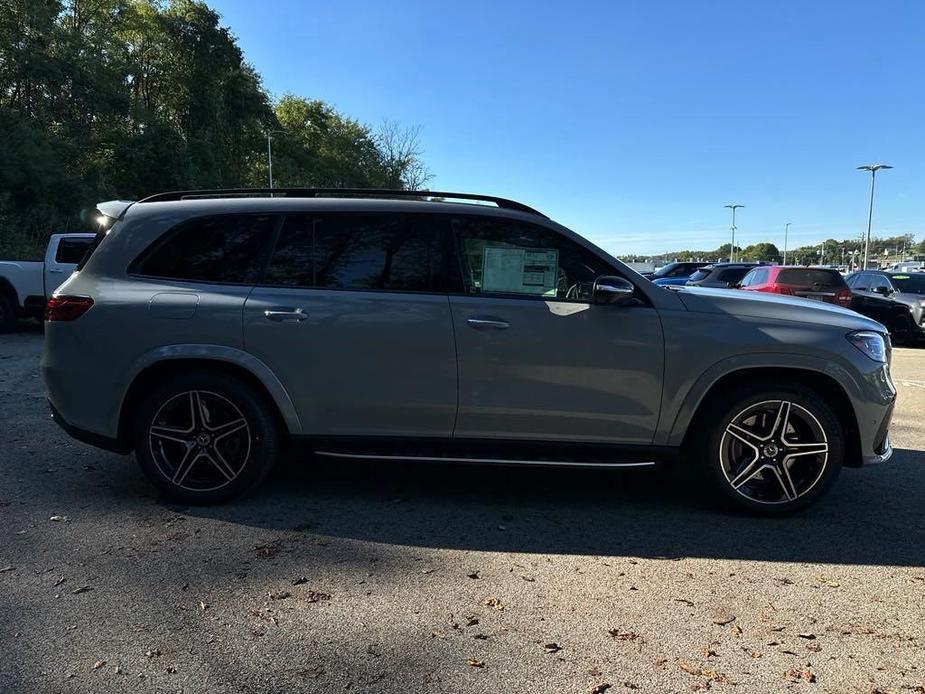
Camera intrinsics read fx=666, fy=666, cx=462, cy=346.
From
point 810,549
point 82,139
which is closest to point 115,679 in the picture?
point 810,549

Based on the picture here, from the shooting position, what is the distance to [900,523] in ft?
13.2

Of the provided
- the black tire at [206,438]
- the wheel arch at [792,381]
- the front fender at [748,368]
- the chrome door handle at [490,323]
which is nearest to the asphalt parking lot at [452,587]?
the black tire at [206,438]

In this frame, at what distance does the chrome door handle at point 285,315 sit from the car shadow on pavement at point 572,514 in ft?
3.83

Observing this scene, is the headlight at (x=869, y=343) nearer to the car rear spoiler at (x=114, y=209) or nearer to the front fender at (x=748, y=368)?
the front fender at (x=748, y=368)

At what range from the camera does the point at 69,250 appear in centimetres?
1210

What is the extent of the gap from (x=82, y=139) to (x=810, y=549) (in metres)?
38.3

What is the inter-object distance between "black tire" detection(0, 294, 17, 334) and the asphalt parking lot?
30.1ft

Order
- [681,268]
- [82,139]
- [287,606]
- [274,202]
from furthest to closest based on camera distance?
1. [82,139]
2. [681,268]
3. [274,202]
4. [287,606]

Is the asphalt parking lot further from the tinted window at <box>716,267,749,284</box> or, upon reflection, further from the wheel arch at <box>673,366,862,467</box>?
the tinted window at <box>716,267,749,284</box>

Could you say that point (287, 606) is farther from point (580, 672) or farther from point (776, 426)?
point (776, 426)

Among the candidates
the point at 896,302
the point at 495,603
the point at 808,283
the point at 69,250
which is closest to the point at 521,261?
the point at 495,603

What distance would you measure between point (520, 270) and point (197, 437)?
2.21m

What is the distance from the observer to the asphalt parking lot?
8.29 ft

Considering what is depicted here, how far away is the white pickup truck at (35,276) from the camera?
11922mm
